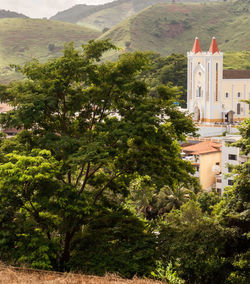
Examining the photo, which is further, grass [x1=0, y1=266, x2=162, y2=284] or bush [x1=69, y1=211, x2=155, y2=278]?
bush [x1=69, y1=211, x2=155, y2=278]

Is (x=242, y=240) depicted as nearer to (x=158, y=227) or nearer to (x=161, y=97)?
(x=158, y=227)

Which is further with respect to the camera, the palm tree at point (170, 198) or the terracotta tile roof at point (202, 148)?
the terracotta tile roof at point (202, 148)

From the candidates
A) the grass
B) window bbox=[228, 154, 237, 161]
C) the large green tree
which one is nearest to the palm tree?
window bbox=[228, 154, 237, 161]

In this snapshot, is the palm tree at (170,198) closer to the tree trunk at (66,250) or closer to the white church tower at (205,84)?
the tree trunk at (66,250)

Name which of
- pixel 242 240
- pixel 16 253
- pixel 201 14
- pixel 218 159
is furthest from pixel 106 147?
pixel 201 14

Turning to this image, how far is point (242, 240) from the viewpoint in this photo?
14.6m

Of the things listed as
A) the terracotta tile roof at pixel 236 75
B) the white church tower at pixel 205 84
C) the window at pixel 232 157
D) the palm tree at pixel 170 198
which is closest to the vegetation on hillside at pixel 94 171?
the palm tree at pixel 170 198

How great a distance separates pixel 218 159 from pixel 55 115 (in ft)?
100

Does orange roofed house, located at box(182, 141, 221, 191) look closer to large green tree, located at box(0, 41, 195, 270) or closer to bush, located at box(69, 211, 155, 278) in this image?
large green tree, located at box(0, 41, 195, 270)

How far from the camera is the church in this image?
71.1 m

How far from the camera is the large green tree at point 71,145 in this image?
13484 millimetres

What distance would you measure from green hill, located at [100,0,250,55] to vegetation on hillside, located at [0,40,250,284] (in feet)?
378

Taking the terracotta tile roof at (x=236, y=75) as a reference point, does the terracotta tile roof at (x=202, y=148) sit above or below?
below

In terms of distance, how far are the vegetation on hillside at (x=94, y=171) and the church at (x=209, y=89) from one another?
5641cm
